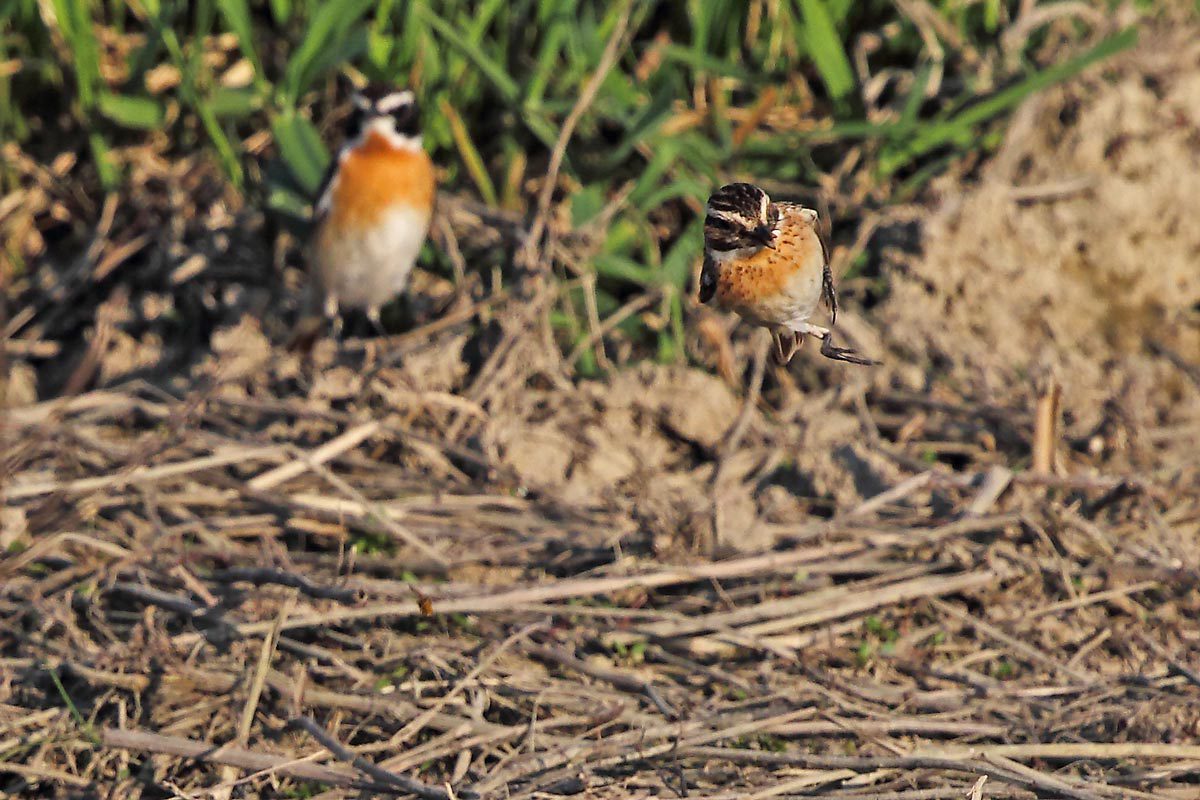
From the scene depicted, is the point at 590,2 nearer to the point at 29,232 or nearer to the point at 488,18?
the point at 488,18

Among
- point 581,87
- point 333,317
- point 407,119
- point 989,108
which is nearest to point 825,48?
point 989,108

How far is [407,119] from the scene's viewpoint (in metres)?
5.59

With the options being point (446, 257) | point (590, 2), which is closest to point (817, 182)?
point (590, 2)

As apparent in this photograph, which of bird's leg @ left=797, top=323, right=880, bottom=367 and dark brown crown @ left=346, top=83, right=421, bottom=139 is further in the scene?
dark brown crown @ left=346, top=83, right=421, bottom=139

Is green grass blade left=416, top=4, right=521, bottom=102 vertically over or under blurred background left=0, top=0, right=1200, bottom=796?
over

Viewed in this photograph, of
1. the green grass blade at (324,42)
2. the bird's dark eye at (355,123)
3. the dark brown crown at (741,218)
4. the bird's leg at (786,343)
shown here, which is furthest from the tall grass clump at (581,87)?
the dark brown crown at (741,218)

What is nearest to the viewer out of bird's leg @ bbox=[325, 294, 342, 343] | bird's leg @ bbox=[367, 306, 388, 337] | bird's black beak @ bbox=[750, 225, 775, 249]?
bird's black beak @ bbox=[750, 225, 775, 249]

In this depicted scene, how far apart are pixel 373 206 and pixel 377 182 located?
10cm

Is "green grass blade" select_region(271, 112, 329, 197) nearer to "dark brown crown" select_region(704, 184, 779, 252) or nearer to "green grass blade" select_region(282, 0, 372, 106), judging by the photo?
"green grass blade" select_region(282, 0, 372, 106)

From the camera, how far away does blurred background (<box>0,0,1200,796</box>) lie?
4340 mm

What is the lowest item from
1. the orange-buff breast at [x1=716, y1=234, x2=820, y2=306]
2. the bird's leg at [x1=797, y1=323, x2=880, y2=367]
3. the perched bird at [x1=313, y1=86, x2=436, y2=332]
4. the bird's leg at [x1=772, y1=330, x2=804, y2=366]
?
the perched bird at [x1=313, y1=86, x2=436, y2=332]

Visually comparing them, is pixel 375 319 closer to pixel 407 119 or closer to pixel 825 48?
pixel 407 119

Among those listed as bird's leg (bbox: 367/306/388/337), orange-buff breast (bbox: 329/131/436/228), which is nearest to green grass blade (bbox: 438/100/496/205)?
orange-buff breast (bbox: 329/131/436/228)

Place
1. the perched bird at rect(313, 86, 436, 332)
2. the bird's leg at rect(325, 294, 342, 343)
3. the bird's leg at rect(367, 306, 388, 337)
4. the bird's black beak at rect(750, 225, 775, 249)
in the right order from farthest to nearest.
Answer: the bird's leg at rect(367, 306, 388, 337)
the bird's leg at rect(325, 294, 342, 343)
the perched bird at rect(313, 86, 436, 332)
the bird's black beak at rect(750, 225, 775, 249)
